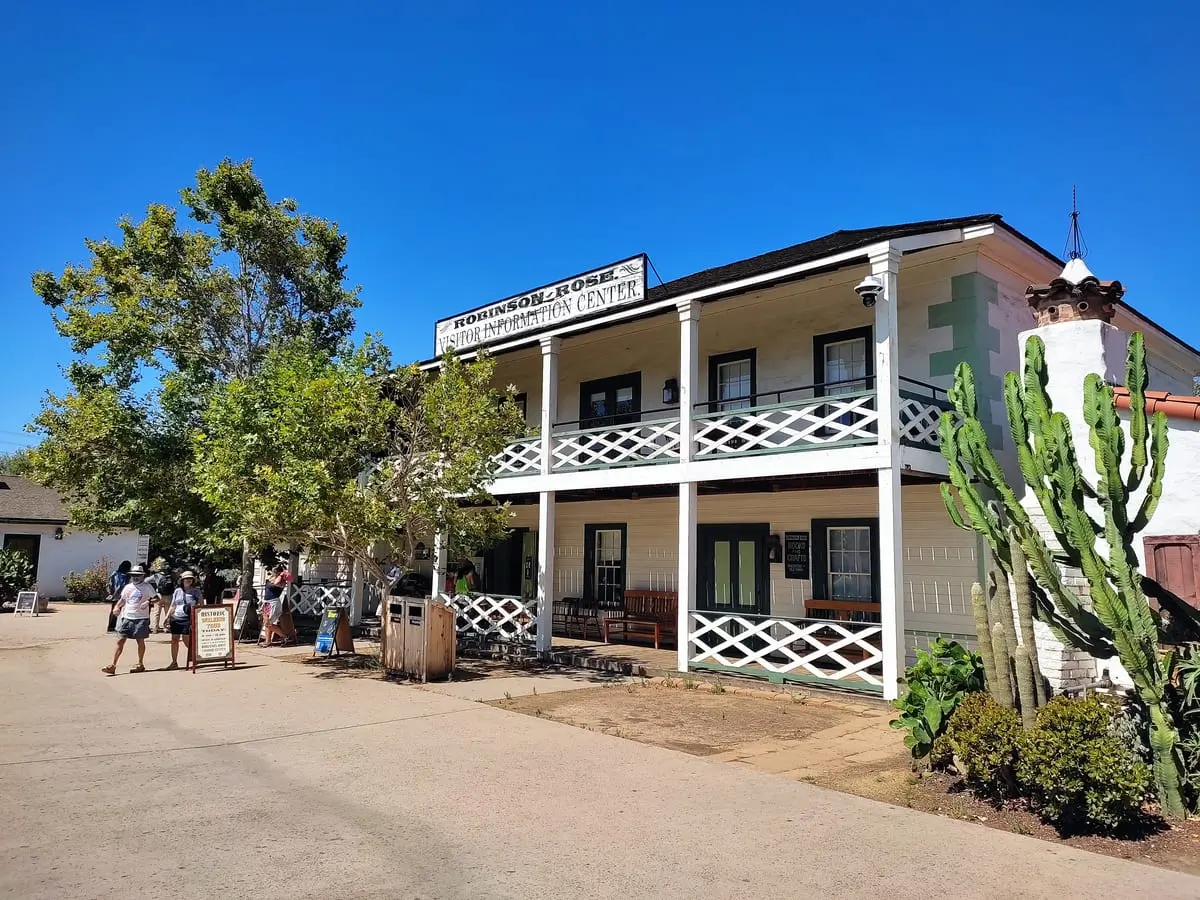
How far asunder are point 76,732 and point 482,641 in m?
7.82

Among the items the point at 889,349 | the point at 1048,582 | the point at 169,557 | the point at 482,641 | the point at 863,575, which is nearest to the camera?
the point at 1048,582

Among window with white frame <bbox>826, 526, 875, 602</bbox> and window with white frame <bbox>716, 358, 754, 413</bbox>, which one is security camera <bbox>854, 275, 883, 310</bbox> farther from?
window with white frame <bbox>826, 526, 875, 602</bbox>

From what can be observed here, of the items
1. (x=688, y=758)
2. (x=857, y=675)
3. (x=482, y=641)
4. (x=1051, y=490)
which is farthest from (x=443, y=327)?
(x=1051, y=490)

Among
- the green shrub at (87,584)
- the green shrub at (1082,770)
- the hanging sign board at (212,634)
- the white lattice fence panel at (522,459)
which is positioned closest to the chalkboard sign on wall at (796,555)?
the white lattice fence panel at (522,459)

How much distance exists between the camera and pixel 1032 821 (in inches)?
224

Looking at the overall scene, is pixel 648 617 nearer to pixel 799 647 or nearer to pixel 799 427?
pixel 799 647

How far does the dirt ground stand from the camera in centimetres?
540

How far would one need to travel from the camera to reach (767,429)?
1336cm

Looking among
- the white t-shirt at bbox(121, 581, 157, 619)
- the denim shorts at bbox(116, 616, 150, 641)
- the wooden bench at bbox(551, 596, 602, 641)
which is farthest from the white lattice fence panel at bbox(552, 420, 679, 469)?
the denim shorts at bbox(116, 616, 150, 641)

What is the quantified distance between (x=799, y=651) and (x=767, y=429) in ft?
12.0

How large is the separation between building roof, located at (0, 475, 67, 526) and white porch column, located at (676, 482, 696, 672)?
28167mm

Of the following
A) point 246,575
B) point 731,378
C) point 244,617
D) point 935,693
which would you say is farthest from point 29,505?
point 935,693

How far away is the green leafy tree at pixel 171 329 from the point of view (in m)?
17.5

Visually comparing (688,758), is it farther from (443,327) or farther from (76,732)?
(443,327)
